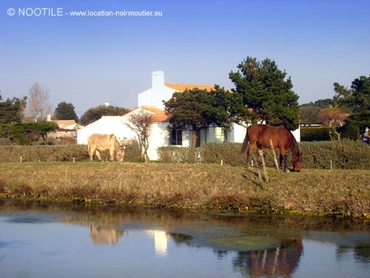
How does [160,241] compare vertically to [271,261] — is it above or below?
above

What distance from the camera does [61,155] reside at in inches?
1449

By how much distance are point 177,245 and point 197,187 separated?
624 centimetres

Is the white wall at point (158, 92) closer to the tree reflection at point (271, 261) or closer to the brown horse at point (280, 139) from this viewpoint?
the brown horse at point (280, 139)

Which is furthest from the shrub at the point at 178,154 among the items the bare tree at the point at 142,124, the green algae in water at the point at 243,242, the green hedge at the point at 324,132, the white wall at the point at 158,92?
the white wall at the point at 158,92

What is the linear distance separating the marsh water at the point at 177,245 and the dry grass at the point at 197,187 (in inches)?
29.5

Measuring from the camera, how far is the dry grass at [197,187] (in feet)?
60.3

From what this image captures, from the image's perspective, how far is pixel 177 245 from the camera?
47.0 ft

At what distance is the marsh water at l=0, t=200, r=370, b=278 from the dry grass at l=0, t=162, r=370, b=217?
0.75 metres

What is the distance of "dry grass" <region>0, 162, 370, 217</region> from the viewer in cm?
1838

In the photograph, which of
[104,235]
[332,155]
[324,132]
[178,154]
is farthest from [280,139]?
[324,132]

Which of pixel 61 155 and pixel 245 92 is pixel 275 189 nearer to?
pixel 61 155

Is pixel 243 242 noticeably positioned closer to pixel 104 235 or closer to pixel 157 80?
pixel 104 235

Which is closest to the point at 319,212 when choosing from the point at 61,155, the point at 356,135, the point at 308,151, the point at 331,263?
the point at 331,263

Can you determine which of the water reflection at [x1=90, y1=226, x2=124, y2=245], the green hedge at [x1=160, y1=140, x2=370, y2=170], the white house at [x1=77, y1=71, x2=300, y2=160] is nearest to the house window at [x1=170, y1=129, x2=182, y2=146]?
the white house at [x1=77, y1=71, x2=300, y2=160]
